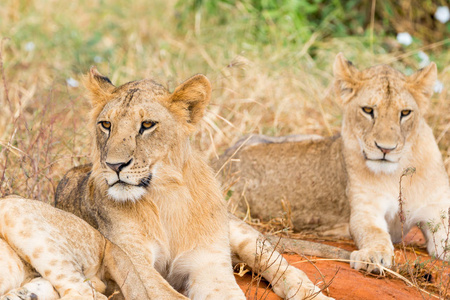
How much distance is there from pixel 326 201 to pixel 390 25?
5.89 metres

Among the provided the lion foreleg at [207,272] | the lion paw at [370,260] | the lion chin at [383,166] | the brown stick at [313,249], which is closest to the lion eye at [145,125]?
the lion foreleg at [207,272]

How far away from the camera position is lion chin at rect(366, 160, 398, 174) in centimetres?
546

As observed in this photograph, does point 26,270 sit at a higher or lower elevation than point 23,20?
lower

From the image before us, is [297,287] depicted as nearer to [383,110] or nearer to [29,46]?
[383,110]

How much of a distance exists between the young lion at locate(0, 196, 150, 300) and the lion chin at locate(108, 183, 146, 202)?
0.26m

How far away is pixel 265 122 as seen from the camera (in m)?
8.47

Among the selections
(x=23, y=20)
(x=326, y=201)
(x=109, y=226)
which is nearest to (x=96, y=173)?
(x=109, y=226)

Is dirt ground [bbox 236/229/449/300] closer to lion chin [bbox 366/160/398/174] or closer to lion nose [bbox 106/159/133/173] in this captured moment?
lion chin [bbox 366/160/398/174]

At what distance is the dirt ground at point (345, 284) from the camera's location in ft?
13.6

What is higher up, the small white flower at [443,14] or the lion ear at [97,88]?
the small white flower at [443,14]

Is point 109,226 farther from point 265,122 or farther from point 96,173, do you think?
point 265,122

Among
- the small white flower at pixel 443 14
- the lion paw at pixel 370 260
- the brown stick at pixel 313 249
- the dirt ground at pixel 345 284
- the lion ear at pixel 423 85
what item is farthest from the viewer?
the small white flower at pixel 443 14

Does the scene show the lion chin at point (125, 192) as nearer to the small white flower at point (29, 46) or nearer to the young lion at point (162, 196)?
the young lion at point (162, 196)

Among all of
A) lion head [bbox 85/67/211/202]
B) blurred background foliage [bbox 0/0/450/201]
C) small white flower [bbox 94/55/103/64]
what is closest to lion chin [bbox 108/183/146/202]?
lion head [bbox 85/67/211/202]
